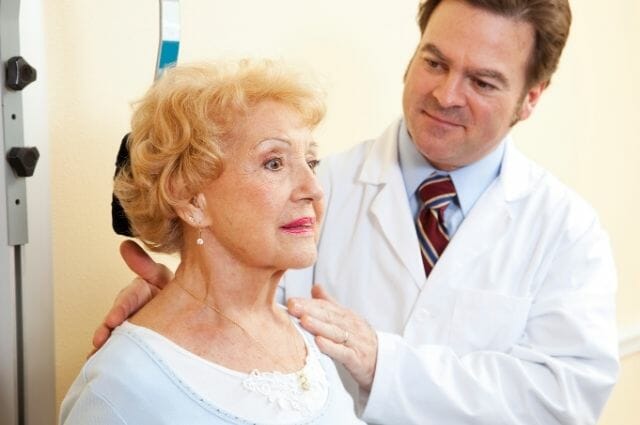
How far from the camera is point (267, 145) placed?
117 centimetres

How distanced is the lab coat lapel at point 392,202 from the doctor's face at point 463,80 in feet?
0.28

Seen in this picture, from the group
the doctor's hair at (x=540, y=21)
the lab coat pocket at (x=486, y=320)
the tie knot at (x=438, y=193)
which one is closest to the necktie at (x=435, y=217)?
the tie knot at (x=438, y=193)

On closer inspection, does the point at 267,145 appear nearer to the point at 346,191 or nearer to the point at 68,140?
the point at 68,140

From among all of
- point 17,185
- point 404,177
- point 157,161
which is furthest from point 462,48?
point 17,185

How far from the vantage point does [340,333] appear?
139cm

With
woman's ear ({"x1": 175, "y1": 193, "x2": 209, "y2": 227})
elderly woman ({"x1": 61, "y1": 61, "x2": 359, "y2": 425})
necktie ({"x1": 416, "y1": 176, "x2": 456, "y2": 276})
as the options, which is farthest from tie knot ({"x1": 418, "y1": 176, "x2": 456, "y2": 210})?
woman's ear ({"x1": 175, "y1": 193, "x2": 209, "y2": 227})

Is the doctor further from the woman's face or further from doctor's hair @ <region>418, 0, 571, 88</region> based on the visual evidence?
→ the woman's face

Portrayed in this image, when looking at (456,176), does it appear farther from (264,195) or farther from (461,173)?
(264,195)

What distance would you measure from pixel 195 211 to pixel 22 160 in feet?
0.92

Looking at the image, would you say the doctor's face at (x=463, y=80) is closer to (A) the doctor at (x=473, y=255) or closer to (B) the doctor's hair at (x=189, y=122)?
(A) the doctor at (x=473, y=255)

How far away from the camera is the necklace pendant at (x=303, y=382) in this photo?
1210 millimetres

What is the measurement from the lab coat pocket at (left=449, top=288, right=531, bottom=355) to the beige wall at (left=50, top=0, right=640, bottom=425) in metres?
0.51

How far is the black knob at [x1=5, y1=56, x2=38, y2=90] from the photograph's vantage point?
4.09 feet

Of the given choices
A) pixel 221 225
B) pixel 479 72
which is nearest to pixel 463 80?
pixel 479 72
